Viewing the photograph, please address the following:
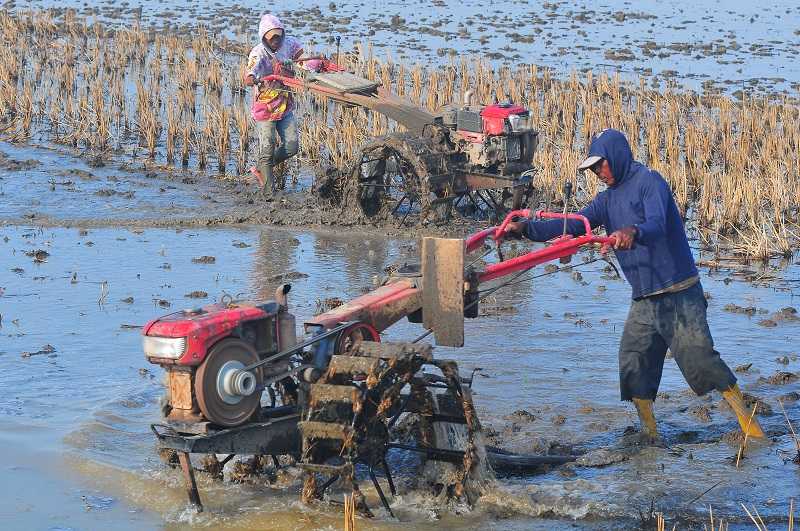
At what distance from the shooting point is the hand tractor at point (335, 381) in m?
6.03

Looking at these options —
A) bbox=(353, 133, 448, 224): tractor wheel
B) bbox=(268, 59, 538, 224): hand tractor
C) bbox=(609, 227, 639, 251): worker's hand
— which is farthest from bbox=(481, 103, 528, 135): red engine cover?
bbox=(609, 227, 639, 251): worker's hand

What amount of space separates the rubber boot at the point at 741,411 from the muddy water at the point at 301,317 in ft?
0.33

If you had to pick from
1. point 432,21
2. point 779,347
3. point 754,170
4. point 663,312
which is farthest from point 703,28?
point 663,312

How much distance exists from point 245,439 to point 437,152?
6.84 metres

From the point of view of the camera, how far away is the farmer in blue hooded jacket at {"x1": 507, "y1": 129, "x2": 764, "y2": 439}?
7.00m

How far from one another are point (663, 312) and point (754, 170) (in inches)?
339

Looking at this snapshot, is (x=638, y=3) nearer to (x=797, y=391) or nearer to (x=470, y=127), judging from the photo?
(x=470, y=127)

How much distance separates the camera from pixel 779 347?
9430 millimetres

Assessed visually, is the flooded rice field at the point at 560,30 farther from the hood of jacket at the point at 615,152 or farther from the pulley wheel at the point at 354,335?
the pulley wheel at the point at 354,335

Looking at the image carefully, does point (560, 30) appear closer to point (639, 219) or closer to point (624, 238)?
point (639, 219)

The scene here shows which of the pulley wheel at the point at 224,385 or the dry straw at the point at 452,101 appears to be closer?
the pulley wheel at the point at 224,385

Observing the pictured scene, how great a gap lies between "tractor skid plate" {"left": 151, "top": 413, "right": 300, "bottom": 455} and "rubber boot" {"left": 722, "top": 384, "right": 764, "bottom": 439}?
2481 millimetres

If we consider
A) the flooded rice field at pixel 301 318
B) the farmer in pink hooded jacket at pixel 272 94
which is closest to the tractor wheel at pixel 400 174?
the flooded rice field at pixel 301 318

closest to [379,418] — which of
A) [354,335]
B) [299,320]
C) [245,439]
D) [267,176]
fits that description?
[354,335]
